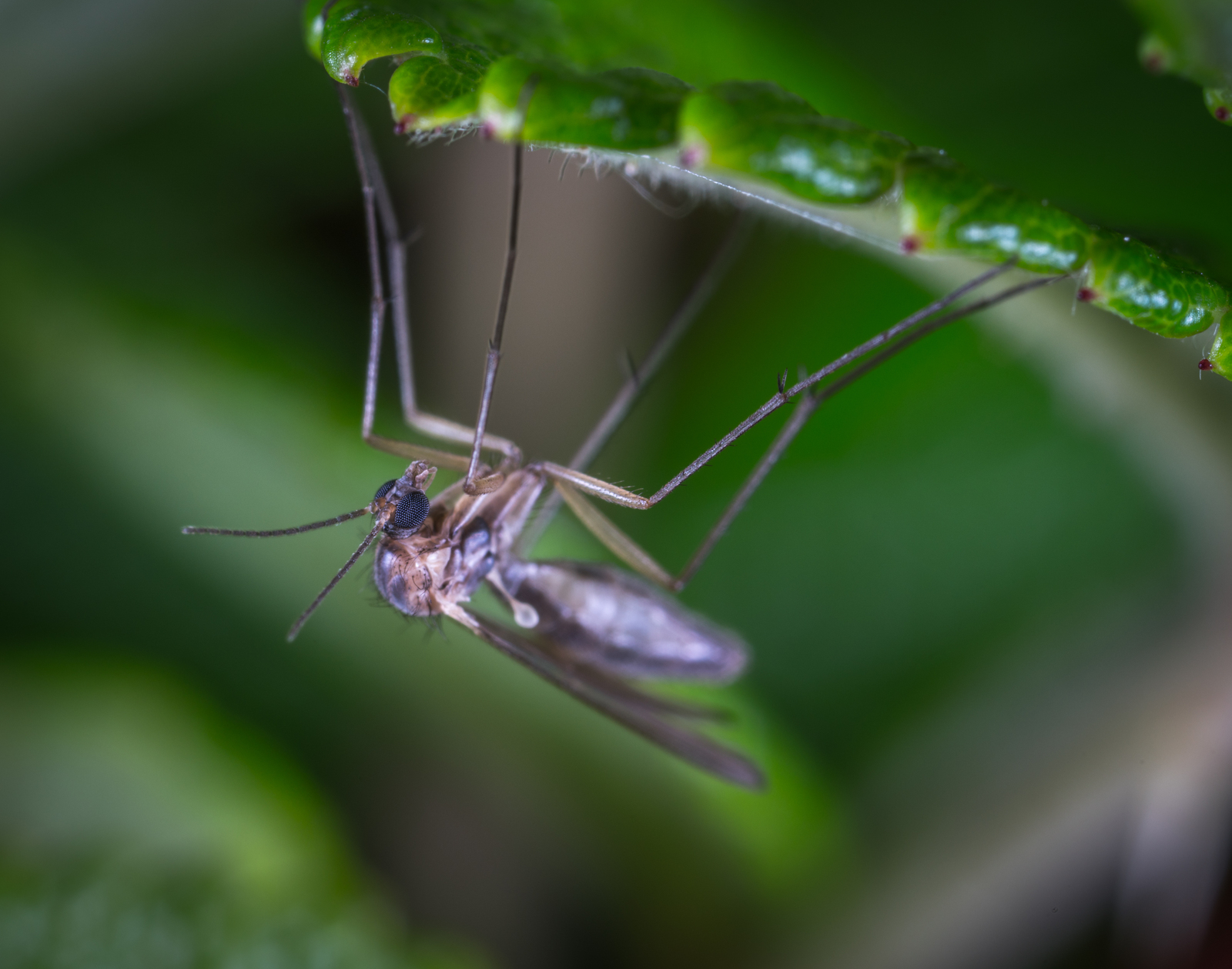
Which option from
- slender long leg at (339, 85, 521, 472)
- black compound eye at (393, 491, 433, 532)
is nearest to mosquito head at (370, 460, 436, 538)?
black compound eye at (393, 491, 433, 532)

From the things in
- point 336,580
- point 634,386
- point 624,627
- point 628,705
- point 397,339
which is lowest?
point 336,580

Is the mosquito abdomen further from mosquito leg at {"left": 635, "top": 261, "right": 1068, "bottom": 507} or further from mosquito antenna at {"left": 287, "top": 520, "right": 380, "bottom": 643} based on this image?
mosquito antenna at {"left": 287, "top": 520, "right": 380, "bottom": 643}

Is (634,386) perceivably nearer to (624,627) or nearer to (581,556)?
(581,556)

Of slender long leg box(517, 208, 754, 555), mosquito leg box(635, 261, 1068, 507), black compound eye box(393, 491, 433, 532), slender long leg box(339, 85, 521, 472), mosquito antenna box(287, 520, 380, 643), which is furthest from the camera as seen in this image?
slender long leg box(517, 208, 754, 555)

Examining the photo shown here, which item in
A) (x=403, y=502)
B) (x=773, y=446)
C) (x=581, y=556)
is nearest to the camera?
(x=403, y=502)

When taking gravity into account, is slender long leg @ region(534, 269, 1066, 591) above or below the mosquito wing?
above

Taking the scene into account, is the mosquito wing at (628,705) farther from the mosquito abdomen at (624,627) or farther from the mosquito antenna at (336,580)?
the mosquito antenna at (336,580)

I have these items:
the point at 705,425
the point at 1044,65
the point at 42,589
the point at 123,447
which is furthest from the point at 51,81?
the point at 1044,65

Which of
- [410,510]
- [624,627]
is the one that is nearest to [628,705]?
[624,627]
